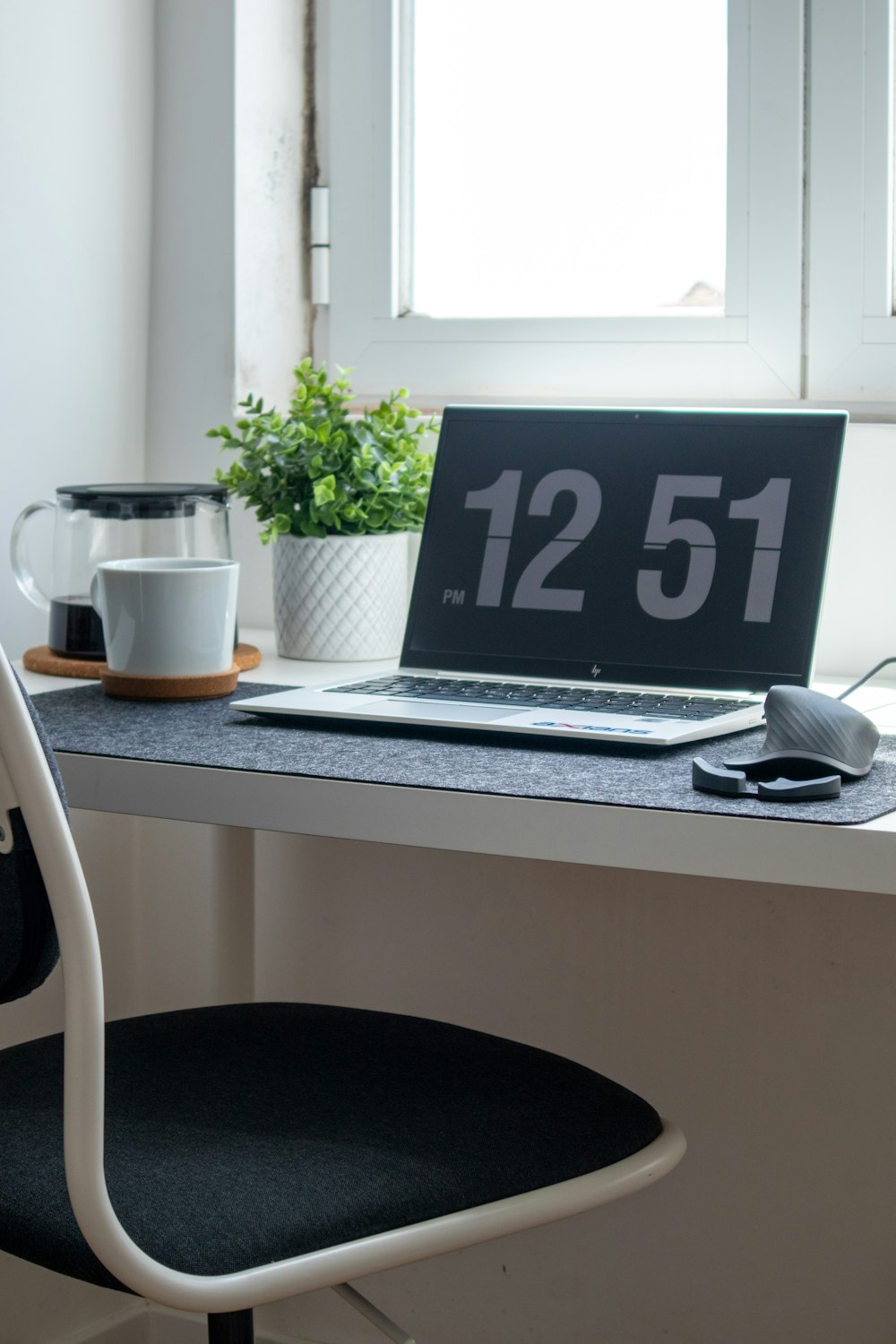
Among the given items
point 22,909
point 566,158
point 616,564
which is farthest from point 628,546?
point 22,909

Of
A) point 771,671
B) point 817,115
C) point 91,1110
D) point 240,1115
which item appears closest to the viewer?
point 91,1110

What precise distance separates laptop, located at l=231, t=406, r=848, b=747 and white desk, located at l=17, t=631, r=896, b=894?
135 mm

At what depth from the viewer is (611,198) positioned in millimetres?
1501

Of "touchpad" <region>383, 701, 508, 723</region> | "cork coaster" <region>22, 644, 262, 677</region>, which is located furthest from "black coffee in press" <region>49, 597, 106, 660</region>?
"touchpad" <region>383, 701, 508, 723</region>

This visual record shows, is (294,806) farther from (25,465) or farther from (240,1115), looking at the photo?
(25,465)

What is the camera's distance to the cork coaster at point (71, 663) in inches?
49.0

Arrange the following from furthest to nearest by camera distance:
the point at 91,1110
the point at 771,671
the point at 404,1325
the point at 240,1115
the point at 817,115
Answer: the point at 404,1325
the point at 817,115
the point at 771,671
the point at 240,1115
the point at 91,1110

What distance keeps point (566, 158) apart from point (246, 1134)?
3.40 feet

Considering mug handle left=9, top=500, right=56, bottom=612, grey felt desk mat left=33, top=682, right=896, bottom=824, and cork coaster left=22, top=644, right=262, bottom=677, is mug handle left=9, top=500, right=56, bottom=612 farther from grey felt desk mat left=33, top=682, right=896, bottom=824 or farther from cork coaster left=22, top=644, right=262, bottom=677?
grey felt desk mat left=33, top=682, right=896, bottom=824

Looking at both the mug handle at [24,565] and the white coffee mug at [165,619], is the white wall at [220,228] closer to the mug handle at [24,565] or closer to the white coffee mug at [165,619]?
the mug handle at [24,565]

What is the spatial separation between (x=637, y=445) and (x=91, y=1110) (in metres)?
0.71

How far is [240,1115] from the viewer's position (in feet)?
2.84

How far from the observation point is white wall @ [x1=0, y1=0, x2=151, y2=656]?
1.43 m

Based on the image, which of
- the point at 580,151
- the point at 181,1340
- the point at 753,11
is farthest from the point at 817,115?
the point at 181,1340
